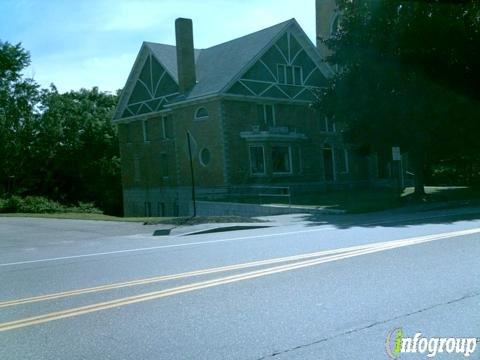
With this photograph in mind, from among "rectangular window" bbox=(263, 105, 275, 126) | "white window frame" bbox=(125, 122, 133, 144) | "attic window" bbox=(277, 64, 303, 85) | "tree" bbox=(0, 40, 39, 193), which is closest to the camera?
"rectangular window" bbox=(263, 105, 275, 126)

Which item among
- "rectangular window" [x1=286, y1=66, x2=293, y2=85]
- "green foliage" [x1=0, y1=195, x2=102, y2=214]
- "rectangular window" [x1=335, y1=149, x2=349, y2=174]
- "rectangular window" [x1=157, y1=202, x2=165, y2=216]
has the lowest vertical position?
"rectangular window" [x1=157, y1=202, x2=165, y2=216]

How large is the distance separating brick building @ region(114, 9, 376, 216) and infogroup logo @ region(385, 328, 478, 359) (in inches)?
1077

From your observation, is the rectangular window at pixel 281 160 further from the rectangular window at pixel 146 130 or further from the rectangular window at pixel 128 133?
the rectangular window at pixel 128 133

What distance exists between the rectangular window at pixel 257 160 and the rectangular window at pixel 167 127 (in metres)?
6.51

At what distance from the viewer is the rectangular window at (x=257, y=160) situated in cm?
3528

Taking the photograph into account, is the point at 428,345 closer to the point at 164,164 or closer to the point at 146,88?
the point at 164,164

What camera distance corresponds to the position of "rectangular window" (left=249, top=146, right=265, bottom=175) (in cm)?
3528

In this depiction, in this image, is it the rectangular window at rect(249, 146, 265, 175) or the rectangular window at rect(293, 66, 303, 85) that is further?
the rectangular window at rect(293, 66, 303, 85)

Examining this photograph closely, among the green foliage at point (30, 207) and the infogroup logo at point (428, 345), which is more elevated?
the green foliage at point (30, 207)

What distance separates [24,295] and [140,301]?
76.0 inches

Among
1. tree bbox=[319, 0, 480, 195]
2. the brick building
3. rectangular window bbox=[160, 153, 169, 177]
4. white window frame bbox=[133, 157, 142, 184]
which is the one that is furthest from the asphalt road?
white window frame bbox=[133, 157, 142, 184]

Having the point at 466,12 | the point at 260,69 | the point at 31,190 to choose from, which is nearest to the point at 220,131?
the point at 260,69

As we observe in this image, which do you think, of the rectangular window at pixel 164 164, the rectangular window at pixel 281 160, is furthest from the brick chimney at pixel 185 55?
the rectangular window at pixel 281 160

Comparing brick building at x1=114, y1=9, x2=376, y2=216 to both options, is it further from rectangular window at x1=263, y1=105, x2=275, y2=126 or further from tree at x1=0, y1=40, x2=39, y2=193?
tree at x1=0, y1=40, x2=39, y2=193
